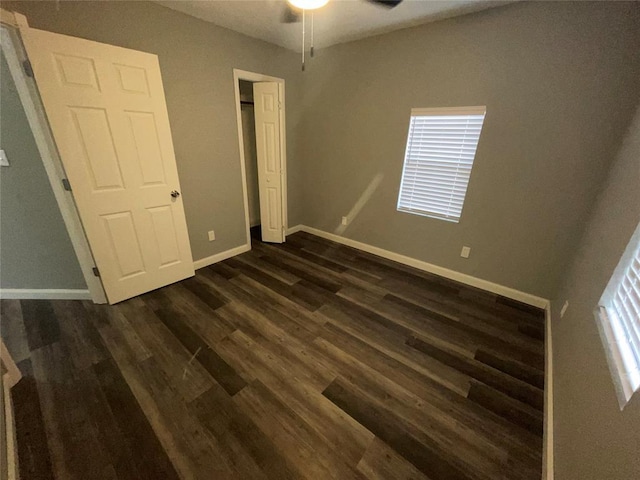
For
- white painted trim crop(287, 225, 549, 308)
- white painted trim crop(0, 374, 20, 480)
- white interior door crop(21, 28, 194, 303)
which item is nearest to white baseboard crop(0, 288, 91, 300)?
white interior door crop(21, 28, 194, 303)

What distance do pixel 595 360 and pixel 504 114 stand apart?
2.07m

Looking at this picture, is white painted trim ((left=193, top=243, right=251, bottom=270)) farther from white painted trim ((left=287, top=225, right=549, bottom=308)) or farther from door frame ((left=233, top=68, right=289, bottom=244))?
white painted trim ((left=287, top=225, right=549, bottom=308))

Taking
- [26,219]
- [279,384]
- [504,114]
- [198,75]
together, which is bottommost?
[279,384]

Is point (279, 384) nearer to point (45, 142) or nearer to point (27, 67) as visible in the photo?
point (45, 142)

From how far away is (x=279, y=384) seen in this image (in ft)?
5.30

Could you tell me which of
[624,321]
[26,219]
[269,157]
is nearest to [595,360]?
[624,321]

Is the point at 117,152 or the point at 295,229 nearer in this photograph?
the point at 117,152

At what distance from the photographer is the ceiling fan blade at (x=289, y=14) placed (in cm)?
209

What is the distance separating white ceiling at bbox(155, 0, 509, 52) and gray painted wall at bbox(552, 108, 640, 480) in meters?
1.71

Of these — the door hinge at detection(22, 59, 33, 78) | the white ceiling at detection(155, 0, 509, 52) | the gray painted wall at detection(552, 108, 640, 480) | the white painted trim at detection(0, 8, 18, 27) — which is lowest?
the gray painted wall at detection(552, 108, 640, 480)

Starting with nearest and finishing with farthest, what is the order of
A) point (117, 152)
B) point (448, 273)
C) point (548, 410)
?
point (548, 410), point (117, 152), point (448, 273)

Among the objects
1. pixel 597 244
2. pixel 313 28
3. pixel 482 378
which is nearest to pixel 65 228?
pixel 313 28

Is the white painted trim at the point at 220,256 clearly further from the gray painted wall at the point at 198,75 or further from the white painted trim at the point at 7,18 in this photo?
the white painted trim at the point at 7,18

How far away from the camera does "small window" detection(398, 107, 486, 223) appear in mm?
2469
